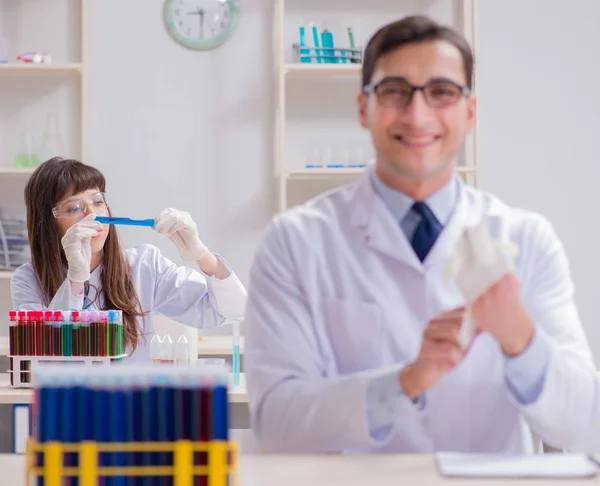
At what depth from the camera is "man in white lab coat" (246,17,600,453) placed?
1.37 metres

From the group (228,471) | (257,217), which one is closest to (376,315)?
(228,471)

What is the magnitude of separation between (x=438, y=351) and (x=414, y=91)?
1.40 feet

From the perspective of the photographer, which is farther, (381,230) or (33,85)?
(33,85)

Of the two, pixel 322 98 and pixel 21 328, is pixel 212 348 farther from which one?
pixel 322 98

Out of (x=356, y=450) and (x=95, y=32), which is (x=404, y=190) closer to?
(x=356, y=450)

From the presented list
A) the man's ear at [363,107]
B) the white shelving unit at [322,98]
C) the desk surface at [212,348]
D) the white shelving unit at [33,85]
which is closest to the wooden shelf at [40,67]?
the white shelving unit at [33,85]

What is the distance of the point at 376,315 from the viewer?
1.45 m

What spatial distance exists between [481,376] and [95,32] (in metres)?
3.44

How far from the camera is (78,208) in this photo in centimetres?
311

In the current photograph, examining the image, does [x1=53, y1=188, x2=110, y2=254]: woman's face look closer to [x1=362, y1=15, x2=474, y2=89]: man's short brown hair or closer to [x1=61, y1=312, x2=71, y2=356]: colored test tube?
[x1=61, y1=312, x2=71, y2=356]: colored test tube

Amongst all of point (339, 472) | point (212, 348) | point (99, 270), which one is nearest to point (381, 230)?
point (339, 472)

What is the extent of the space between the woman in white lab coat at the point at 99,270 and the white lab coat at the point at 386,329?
1.51 metres

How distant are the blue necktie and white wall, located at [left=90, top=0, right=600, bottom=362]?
9.83ft

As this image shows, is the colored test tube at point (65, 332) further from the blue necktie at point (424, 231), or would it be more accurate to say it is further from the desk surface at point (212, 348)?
the blue necktie at point (424, 231)
